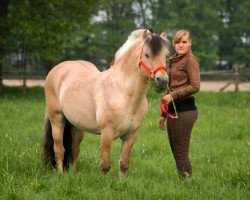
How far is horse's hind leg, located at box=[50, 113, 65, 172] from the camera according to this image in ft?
21.5

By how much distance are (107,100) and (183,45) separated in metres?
1.16

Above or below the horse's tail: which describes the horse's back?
above

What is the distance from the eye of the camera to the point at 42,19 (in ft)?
56.3

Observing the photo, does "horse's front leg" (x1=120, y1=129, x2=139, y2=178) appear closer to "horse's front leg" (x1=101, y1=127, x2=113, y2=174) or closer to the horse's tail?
"horse's front leg" (x1=101, y1=127, x2=113, y2=174)

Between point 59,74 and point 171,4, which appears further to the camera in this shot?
point 171,4

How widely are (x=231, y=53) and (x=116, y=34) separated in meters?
12.4

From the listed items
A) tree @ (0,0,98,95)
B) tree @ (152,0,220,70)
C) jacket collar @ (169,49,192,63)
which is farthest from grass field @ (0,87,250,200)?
tree @ (152,0,220,70)

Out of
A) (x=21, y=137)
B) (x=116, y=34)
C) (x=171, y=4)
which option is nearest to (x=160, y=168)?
(x=21, y=137)

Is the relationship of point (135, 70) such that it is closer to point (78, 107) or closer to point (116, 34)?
point (78, 107)

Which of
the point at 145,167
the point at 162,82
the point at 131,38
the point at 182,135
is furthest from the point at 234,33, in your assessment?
the point at 162,82

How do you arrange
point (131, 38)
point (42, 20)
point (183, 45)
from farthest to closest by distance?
point (42, 20), point (131, 38), point (183, 45)

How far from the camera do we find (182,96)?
16.9ft

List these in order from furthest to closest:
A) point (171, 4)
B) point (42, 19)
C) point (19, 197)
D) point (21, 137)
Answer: point (171, 4), point (42, 19), point (21, 137), point (19, 197)

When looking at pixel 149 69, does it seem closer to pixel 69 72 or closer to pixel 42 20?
pixel 69 72
